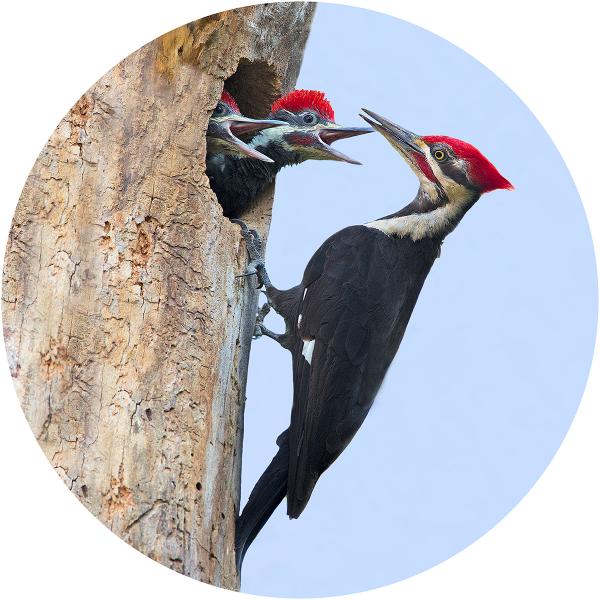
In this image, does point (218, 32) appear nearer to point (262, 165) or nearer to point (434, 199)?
point (262, 165)

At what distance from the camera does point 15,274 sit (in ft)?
9.55

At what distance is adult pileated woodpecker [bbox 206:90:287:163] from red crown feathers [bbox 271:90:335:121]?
14 cm

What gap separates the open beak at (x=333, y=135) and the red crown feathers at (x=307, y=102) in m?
0.05

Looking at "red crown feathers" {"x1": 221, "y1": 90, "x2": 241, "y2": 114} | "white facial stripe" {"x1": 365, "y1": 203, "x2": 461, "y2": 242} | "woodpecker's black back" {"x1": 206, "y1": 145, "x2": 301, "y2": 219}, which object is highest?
"red crown feathers" {"x1": 221, "y1": 90, "x2": 241, "y2": 114}

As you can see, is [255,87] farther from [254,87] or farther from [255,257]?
[255,257]

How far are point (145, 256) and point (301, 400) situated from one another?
675 mm

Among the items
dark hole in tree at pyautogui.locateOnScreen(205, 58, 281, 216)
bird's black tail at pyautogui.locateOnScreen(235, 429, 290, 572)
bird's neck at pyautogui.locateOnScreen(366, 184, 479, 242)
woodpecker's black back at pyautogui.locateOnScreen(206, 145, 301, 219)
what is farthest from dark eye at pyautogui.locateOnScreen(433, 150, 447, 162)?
bird's black tail at pyautogui.locateOnScreen(235, 429, 290, 572)

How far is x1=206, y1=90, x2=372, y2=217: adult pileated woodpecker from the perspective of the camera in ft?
11.6

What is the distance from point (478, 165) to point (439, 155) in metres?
0.14

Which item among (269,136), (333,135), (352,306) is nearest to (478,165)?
(333,135)

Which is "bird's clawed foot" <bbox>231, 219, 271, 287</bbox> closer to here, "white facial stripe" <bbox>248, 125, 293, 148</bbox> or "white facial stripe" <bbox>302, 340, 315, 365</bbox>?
"white facial stripe" <bbox>302, 340, 315, 365</bbox>

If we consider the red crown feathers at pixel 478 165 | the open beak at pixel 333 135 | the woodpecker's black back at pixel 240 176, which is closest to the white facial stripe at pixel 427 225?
the red crown feathers at pixel 478 165

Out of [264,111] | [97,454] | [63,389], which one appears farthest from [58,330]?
[264,111]

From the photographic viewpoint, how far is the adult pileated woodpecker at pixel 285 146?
3.53m
